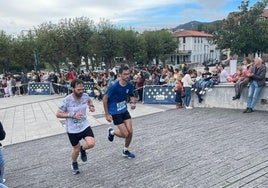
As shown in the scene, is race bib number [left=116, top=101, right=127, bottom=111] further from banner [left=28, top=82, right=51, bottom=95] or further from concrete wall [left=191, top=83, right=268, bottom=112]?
banner [left=28, top=82, right=51, bottom=95]

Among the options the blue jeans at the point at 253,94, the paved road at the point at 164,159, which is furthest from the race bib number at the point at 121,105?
the blue jeans at the point at 253,94

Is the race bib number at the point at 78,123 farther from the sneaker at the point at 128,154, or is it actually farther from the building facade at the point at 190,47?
the building facade at the point at 190,47

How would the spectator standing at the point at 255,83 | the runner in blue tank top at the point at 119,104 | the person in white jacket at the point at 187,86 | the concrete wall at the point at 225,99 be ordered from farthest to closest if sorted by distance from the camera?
the person in white jacket at the point at 187,86 → the concrete wall at the point at 225,99 → the spectator standing at the point at 255,83 → the runner in blue tank top at the point at 119,104

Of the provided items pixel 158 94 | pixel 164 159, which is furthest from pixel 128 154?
pixel 158 94

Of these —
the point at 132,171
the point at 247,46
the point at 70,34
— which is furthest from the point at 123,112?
the point at 70,34

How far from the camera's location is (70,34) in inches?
1433

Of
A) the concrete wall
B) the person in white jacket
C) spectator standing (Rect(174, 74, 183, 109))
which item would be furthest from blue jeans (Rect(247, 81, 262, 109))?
spectator standing (Rect(174, 74, 183, 109))

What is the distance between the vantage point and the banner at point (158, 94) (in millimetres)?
12770

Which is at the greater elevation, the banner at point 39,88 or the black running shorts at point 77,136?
the black running shorts at point 77,136

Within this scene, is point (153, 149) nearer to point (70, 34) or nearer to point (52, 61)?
point (70, 34)

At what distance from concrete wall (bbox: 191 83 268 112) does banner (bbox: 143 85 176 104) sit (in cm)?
133

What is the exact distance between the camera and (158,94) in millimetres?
13250

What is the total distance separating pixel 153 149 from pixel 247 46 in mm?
28686

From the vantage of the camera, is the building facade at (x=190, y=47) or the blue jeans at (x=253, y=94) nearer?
the blue jeans at (x=253, y=94)
